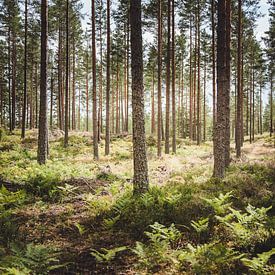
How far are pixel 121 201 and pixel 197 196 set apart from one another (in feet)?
8.37

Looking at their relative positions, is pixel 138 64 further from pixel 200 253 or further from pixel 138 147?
pixel 200 253

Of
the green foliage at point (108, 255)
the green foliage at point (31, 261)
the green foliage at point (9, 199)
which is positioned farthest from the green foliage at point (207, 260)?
the green foliage at point (9, 199)

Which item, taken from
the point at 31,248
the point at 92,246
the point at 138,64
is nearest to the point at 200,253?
the point at 92,246

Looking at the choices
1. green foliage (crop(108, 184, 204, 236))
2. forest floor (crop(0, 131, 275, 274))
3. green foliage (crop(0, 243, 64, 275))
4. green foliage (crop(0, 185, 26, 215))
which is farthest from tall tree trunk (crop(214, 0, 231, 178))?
green foliage (crop(0, 243, 64, 275))

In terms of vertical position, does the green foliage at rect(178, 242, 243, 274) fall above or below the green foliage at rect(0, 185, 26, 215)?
below

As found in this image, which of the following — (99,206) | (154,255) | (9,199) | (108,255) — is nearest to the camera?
(108,255)

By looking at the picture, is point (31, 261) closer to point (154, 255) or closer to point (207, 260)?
point (154, 255)

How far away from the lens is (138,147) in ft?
26.7

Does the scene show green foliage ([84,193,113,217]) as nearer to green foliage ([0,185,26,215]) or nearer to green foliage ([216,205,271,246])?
green foliage ([0,185,26,215])

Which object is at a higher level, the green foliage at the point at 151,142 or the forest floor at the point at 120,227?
the green foliage at the point at 151,142

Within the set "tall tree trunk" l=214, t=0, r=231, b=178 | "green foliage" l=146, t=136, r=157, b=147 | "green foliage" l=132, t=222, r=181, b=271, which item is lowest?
"green foliage" l=132, t=222, r=181, b=271

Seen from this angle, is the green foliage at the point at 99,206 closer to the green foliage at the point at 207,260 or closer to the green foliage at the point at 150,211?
the green foliage at the point at 150,211

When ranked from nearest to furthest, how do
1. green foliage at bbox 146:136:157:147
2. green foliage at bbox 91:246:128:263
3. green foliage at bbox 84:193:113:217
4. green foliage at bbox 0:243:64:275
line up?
green foliage at bbox 0:243:64:275, green foliage at bbox 91:246:128:263, green foliage at bbox 84:193:113:217, green foliage at bbox 146:136:157:147

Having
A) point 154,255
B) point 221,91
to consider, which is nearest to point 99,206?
point 154,255
